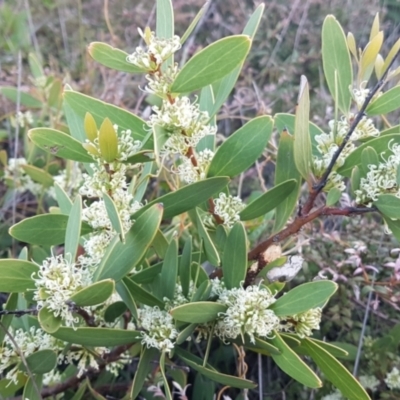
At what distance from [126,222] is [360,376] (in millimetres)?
626

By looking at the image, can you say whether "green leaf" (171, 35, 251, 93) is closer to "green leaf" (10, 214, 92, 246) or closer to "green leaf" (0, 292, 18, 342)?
"green leaf" (10, 214, 92, 246)

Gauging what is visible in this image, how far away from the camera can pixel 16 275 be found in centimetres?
64

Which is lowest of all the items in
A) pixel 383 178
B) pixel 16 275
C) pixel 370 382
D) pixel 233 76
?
pixel 370 382

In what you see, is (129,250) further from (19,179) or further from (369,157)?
(19,179)

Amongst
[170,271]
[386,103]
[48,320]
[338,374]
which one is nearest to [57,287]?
[48,320]

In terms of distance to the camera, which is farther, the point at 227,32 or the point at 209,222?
the point at 227,32

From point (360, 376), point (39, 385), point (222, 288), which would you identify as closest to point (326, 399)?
point (360, 376)

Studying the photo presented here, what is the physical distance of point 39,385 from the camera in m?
0.77

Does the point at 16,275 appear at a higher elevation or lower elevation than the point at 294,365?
higher

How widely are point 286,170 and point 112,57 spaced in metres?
0.28

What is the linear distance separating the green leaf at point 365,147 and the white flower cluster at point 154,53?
0.26 metres

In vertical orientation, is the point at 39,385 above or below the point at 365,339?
above

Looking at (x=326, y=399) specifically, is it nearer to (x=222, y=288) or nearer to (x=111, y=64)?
(x=222, y=288)

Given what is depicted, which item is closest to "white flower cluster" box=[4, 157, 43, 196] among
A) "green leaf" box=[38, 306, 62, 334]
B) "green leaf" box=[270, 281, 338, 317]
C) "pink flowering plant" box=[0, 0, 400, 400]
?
"pink flowering plant" box=[0, 0, 400, 400]
